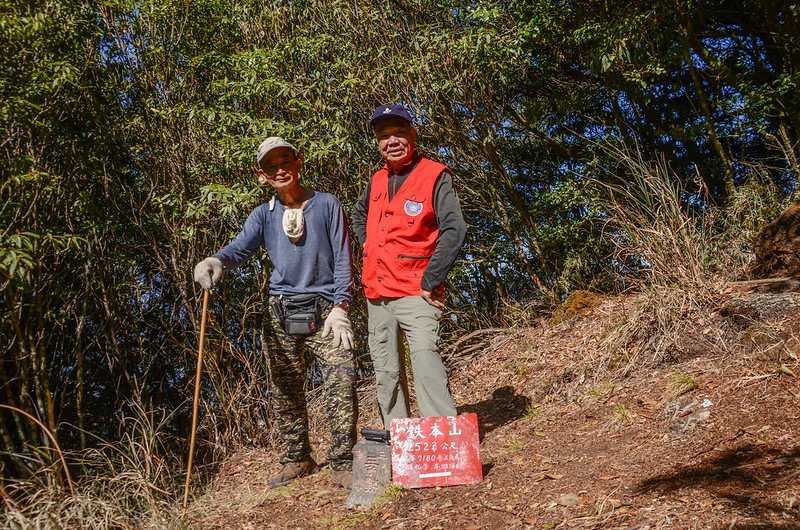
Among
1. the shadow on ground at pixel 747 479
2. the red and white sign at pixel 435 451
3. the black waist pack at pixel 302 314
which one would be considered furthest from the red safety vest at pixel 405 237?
the shadow on ground at pixel 747 479

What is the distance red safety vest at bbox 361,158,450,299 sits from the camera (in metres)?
3.36

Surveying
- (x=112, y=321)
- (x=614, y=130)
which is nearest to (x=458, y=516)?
(x=112, y=321)

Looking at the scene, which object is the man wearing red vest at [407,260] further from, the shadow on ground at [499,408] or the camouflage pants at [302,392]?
the shadow on ground at [499,408]

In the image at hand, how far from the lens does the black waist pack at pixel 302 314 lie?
3.60 m

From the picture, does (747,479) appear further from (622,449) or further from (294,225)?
(294,225)

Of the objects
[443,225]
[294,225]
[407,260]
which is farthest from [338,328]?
[443,225]

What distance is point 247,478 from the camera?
4.88 meters

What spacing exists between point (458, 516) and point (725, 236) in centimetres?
384

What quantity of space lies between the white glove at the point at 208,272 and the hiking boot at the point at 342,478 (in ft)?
4.27

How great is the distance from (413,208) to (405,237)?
16cm

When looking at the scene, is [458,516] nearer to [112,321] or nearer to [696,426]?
[696,426]

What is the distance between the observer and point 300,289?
3.64 metres

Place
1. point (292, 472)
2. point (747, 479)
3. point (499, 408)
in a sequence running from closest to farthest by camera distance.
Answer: point (747, 479), point (292, 472), point (499, 408)

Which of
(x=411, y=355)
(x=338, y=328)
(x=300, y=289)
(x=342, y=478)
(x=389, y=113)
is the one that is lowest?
(x=342, y=478)
